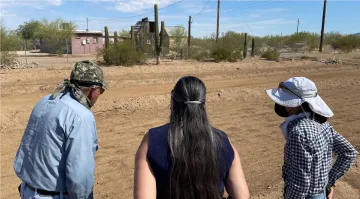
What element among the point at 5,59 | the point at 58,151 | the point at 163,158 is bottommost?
the point at 5,59

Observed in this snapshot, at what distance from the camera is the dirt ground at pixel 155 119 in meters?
5.49

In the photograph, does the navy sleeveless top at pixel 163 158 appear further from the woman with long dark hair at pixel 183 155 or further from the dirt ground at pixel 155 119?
the dirt ground at pixel 155 119

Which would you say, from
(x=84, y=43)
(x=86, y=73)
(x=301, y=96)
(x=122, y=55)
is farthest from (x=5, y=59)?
(x=84, y=43)

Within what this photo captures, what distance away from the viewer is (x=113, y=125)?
898cm

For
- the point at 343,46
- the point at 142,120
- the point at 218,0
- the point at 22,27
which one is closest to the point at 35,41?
the point at 22,27

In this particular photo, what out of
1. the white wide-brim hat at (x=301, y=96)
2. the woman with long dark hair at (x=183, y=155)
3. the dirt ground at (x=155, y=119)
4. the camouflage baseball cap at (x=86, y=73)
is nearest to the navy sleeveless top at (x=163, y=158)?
the woman with long dark hair at (x=183, y=155)

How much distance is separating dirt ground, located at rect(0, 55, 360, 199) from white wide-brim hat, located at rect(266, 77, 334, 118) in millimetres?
2455

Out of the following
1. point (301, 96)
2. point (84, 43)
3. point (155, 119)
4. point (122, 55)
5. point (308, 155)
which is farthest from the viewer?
point (84, 43)

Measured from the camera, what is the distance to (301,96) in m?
2.61

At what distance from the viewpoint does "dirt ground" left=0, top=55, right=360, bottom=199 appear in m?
5.49

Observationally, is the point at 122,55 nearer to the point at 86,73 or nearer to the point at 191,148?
the point at 86,73

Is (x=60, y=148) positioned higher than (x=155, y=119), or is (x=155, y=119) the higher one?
(x=60, y=148)

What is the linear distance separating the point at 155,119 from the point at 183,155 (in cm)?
773

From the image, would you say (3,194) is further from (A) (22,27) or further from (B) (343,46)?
(A) (22,27)
